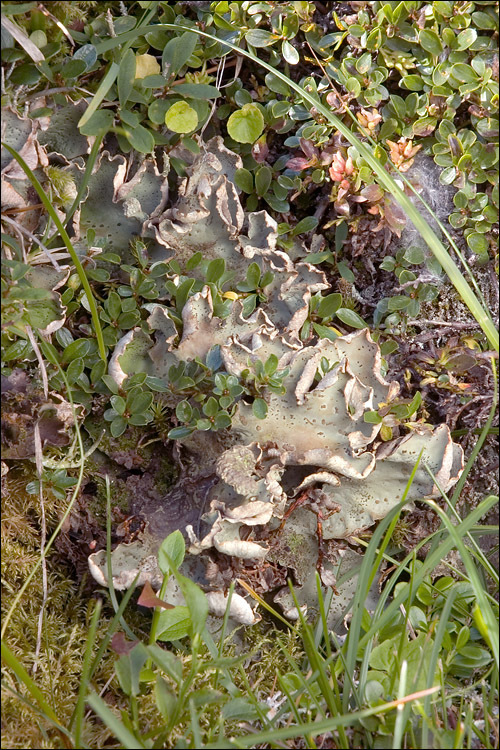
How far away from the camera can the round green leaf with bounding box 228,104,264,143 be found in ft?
7.50

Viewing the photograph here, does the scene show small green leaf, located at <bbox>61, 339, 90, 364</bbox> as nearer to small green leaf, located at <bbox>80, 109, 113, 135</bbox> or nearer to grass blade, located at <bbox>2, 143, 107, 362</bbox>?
grass blade, located at <bbox>2, 143, 107, 362</bbox>

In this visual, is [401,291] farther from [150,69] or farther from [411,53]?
[150,69]

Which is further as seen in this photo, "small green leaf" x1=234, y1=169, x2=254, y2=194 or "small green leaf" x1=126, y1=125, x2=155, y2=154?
"small green leaf" x1=234, y1=169, x2=254, y2=194

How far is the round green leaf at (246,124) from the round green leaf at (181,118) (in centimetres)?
19

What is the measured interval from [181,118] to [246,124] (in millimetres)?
277

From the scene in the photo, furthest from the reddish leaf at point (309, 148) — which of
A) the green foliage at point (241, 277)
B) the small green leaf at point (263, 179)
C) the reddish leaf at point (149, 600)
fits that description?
the reddish leaf at point (149, 600)

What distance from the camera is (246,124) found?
229cm

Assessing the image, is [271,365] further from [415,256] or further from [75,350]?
→ [415,256]

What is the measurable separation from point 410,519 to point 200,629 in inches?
41.1

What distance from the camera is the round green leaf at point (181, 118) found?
83.7 inches

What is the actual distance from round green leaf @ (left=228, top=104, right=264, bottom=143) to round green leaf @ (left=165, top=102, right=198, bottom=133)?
19cm

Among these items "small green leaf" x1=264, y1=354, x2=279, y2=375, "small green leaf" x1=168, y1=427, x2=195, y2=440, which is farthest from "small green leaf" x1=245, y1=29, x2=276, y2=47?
"small green leaf" x1=168, y1=427, x2=195, y2=440

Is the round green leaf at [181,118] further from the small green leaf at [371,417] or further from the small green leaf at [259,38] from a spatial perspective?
the small green leaf at [371,417]

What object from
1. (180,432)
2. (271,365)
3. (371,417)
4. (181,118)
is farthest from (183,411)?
(181,118)
